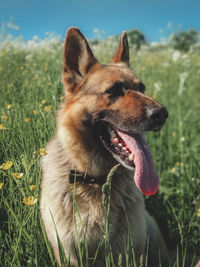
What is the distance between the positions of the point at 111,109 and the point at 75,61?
0.68 metres

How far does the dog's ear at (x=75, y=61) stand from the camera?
2.29m

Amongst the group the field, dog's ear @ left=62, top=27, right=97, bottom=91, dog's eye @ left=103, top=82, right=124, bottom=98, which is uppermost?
dog's ear @ left=62, top=27, right=97, bottom=91

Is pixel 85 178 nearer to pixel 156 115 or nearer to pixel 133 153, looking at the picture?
pixel 133 153

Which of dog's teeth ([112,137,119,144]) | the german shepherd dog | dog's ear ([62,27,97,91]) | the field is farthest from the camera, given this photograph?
dog's ear ([62,27,97,91])

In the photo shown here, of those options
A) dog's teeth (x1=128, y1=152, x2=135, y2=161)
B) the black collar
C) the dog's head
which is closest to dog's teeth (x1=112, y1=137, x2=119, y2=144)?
the dog's head

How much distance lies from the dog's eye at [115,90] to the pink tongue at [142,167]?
36 centimetres

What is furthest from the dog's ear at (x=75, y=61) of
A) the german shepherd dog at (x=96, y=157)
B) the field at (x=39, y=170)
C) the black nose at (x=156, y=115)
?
the black nose at (x=156, y=115)

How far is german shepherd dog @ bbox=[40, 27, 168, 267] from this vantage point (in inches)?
78.0

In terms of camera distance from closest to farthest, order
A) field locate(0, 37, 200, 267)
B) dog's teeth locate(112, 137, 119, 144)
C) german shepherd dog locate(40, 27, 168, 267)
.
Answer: field locate(0, 37, 200, 267) < german shepherd dog locate(40, 27, 168, 267) < dog's teeth locate(112, 137, 119, 144)

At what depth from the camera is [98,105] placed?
7.25ft

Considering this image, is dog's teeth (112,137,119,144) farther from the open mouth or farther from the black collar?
the black collar

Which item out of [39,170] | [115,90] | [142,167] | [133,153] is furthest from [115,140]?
[39,170]

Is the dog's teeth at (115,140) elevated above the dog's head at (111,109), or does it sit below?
below

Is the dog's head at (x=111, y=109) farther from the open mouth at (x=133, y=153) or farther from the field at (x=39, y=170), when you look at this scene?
the field at (x=39, y=170)
